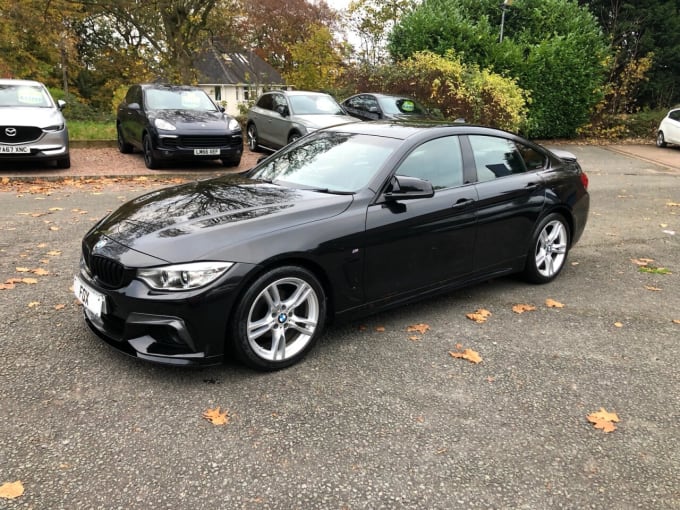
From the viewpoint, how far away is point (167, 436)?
9.67 ft

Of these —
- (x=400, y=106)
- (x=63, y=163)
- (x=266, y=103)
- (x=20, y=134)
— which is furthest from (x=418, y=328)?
(x=266, y=103)

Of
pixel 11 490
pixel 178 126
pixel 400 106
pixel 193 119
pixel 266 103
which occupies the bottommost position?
pixel 11 490

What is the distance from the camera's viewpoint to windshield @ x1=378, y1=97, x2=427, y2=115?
46.0ft

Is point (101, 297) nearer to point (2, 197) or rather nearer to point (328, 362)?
point (328, 362)

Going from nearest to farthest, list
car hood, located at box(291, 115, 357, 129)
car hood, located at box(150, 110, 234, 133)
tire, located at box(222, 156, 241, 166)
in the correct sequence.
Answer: car hood, located at box(150, 110, 234, 133), tire, located at box(222, 156, 241, 166), car hood, located at box(291, 115, 357, 129)

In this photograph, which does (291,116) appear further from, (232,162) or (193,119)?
(193,119)

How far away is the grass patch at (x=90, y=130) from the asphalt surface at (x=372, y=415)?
10.5 m

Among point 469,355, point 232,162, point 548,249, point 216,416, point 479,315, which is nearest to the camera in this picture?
point 216,416

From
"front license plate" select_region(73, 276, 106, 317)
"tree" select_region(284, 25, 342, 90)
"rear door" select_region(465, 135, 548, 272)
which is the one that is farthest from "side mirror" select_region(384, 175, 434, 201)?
"tree" select_region(284, 25, 342, 90)

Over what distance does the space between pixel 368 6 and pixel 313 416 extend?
37653mm

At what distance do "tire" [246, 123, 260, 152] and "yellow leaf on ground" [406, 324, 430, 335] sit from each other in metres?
11.0

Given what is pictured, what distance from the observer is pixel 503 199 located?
4914 millimetres

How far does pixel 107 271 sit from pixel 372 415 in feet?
5.83

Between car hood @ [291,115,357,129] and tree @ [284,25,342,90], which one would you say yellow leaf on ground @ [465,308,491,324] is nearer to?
car hood @ [291,115,357,129]
